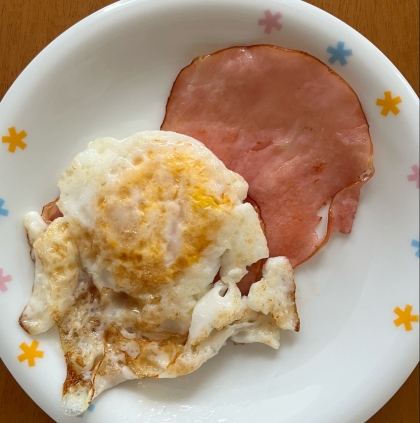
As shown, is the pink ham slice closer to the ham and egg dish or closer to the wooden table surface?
the ham and egg dish

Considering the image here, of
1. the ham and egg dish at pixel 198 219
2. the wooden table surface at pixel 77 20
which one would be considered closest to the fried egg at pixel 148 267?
the ham and egg dish at pixel 198 219

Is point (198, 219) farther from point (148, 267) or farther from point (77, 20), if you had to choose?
point (77, 20)

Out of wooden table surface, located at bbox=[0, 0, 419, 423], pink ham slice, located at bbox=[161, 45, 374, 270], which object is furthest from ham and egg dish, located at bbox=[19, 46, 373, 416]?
wooden table surface, located at bbox=[0, 0, 419, 423]

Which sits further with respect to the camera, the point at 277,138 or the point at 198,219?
the point at 277,138

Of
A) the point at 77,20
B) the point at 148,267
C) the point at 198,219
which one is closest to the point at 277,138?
the point at 198,219

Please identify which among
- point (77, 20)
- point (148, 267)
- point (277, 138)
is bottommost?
point (148, 267)

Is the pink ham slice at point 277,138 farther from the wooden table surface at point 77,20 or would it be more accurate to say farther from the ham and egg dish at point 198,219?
the wooden table surface at point 77,20

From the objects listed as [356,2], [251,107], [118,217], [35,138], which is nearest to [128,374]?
[118,217]
